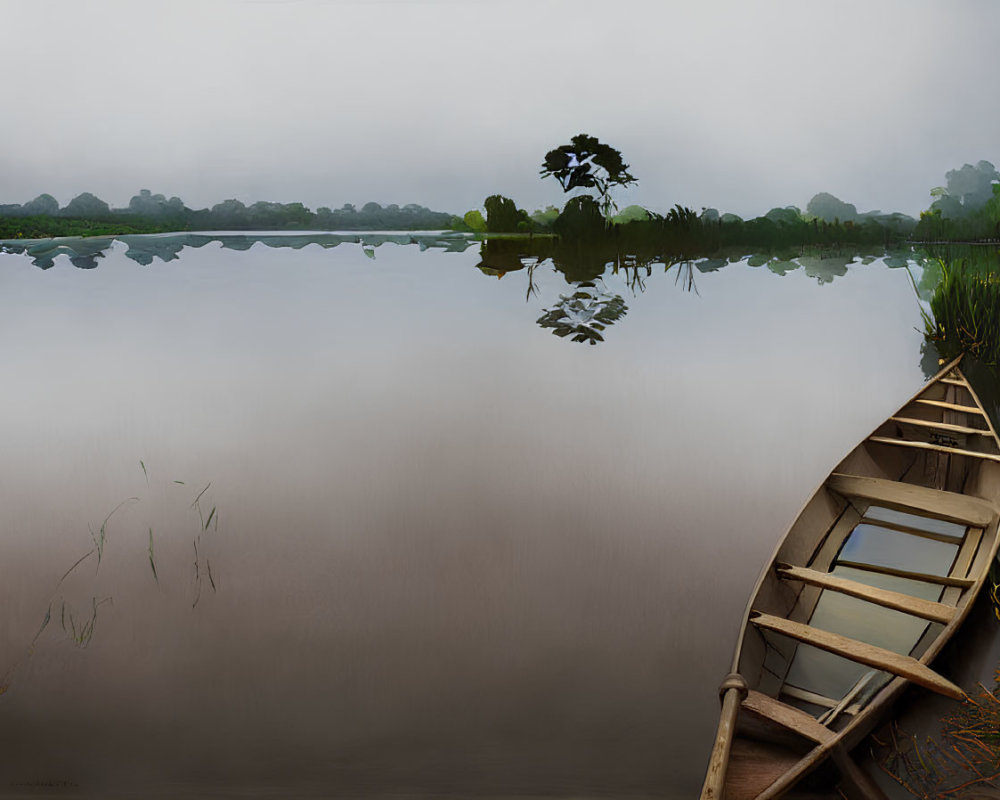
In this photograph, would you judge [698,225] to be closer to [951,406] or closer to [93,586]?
[951,406]

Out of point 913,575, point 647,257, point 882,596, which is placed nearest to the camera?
point 882,596

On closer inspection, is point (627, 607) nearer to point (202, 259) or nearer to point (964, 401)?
point (964, 401)

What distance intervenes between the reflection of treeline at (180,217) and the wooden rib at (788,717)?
1489mm

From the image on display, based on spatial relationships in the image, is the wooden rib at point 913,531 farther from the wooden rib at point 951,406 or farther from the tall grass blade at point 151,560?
the tall grass blade at point 151,560

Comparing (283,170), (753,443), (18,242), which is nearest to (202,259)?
(283,170)

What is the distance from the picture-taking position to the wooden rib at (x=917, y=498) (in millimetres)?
1753

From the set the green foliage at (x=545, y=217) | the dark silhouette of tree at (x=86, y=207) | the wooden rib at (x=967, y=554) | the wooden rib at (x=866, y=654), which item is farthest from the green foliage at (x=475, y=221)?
the wooden rib at (x=967, y=554)

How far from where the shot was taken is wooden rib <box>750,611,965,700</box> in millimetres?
1247

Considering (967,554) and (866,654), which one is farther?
(967,554)

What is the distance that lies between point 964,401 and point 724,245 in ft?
2.97

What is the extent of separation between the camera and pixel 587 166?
6.45ft

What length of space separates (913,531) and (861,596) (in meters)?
0.51

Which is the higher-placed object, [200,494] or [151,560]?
[200,494]

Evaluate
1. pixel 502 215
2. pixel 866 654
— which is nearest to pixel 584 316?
pixel 502 215
